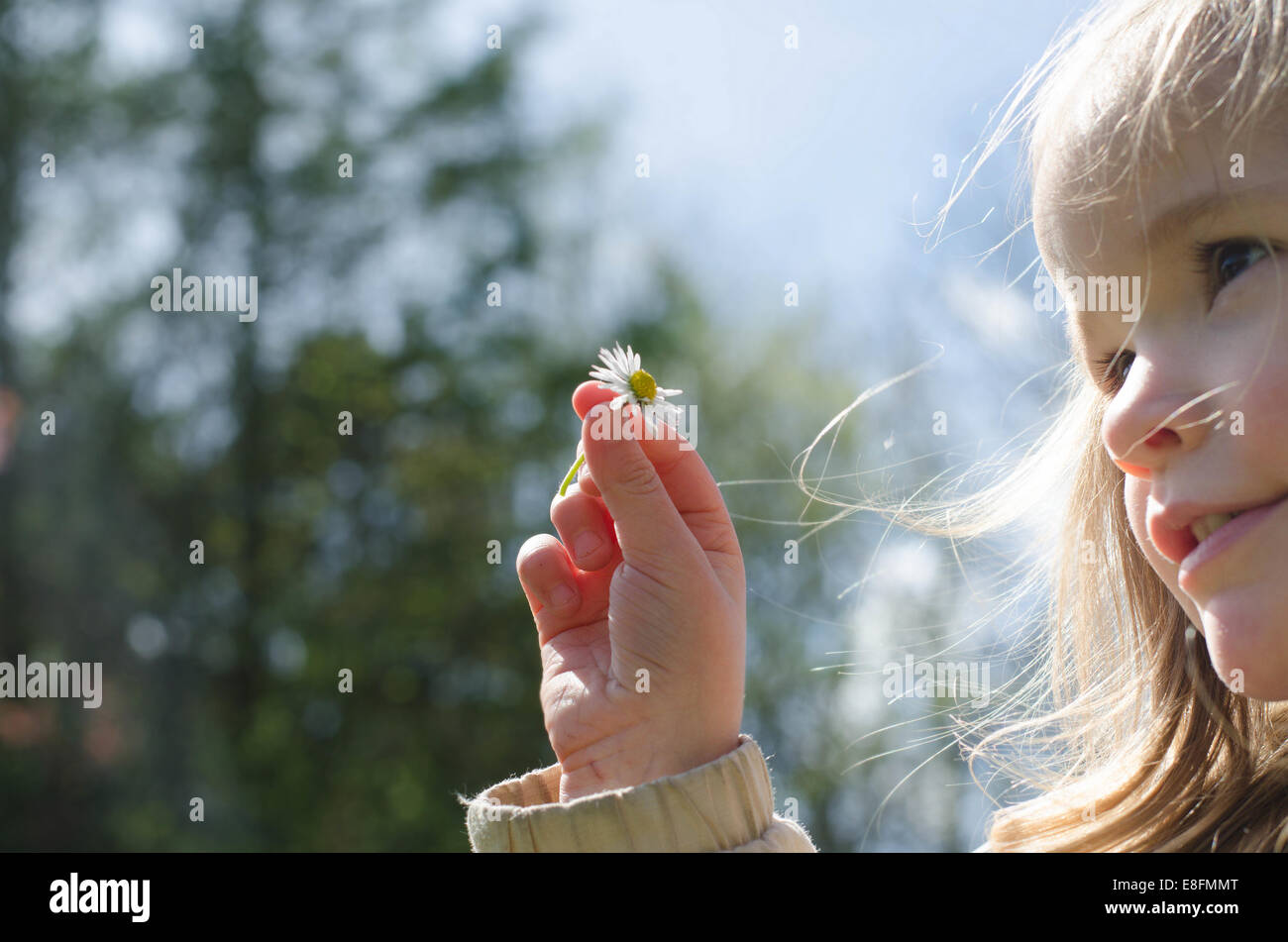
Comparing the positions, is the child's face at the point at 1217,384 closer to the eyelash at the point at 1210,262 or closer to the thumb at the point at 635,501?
the eyelash at the point at 1210,262

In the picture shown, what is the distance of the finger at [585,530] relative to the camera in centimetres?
122

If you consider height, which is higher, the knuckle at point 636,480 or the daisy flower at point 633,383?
the daisy flower at point 633,383

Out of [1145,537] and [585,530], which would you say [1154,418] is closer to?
[1145,537]

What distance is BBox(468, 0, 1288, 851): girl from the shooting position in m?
0.85

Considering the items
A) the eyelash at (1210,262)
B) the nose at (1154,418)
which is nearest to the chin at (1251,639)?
the nose at (1154,418)

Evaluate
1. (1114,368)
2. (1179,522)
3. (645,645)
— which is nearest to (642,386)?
(645,645)

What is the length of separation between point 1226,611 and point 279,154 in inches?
389

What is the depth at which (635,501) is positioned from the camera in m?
1.16

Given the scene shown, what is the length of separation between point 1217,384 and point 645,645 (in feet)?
1.97

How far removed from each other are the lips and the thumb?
458 millimetres

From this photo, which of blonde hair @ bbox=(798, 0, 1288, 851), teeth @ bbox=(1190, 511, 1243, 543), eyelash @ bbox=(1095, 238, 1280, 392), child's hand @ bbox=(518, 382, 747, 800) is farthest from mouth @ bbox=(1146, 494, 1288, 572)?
child's hand @ bbox=(518, 382, 747, 800)

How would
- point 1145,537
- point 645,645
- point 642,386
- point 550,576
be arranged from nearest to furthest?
1. point 1145,537
2. point 645,645
3. point 550,576
4. point 642,386

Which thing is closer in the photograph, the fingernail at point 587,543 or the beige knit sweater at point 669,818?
the beige knit sweater at point 669,818

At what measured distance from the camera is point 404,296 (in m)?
9.71
